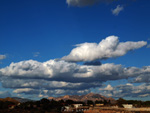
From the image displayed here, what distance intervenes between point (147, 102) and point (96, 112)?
9736 centimetres

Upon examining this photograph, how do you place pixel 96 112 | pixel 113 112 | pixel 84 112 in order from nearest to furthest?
1. pixel 113 112
2. pixel 96 112
3. pixel 84 112

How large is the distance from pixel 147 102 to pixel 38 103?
4192 inches

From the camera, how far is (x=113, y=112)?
368ft

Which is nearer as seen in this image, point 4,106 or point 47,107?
point 47,107

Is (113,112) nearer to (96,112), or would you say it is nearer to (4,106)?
(96,112)

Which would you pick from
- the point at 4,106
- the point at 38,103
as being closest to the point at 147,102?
the point at 38,103

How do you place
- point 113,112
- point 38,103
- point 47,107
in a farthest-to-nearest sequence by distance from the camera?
point 38,103, point 47,107, point 113,112

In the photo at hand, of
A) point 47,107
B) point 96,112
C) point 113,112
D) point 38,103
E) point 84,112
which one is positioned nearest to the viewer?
point 113,112

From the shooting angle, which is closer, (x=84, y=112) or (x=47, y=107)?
(x=84, y=112)

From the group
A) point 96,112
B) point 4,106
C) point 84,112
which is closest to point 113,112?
point 96,112

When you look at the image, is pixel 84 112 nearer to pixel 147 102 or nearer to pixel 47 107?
pixel 47 107

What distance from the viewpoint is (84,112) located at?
133 m

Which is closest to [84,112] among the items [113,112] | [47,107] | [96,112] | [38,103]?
[96,112]

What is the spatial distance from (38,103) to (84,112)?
77.2 m
